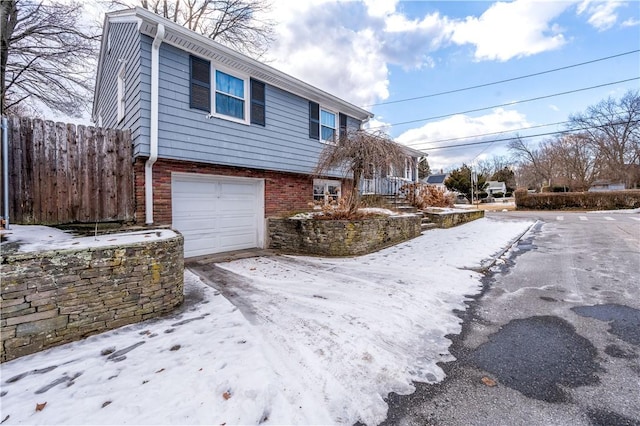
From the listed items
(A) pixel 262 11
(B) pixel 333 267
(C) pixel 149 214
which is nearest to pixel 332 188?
(B) pixel 333 267

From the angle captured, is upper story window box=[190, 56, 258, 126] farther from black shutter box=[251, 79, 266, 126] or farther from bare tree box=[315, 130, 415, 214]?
bare tree box=[315, 130, 415, 214]

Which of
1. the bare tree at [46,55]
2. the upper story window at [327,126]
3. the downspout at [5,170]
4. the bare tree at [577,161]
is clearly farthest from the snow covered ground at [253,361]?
the bare tree at [577,161]

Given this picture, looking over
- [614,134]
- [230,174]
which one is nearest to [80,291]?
[230,174]

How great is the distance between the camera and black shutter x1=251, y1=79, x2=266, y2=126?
24.3 feet

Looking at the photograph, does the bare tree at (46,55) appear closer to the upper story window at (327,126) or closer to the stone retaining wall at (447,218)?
the upper story window at (327,126)

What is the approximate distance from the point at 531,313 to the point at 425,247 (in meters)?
4.17

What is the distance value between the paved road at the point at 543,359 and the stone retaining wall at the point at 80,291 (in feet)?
10.2

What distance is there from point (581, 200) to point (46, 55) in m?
34.4

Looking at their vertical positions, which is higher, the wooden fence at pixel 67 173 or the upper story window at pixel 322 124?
the upper story window at pixel 322 124

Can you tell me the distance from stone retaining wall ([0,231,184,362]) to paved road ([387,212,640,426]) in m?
3.10

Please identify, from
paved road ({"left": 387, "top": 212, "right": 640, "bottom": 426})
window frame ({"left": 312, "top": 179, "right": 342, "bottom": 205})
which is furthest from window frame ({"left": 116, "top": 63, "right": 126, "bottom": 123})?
paved road ({"left": 387, "top": 212, "right": 640, "bottom": 426})

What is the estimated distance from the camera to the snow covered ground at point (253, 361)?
2.01 m

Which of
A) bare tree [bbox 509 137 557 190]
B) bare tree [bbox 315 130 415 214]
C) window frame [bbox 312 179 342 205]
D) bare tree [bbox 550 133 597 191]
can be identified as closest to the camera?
bare tree [bbox 315 130 415 214]

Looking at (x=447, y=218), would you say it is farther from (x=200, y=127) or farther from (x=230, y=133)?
(x=200, y=127)
